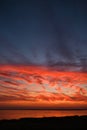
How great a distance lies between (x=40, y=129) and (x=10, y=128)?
261 centimetres

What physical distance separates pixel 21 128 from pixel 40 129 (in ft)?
5.43

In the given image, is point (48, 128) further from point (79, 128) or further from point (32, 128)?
point (79, 128)

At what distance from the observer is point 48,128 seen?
68.1 ft

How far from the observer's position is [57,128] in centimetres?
2095

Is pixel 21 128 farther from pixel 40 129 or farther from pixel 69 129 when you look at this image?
pixel 69 129

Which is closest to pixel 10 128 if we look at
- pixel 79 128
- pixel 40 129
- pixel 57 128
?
pixel 40 129

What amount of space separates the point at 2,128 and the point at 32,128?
260cm

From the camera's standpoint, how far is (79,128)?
21.0 m

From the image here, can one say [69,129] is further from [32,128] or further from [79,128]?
[32,128]

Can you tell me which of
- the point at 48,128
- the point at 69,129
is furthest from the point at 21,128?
the point at 69,129

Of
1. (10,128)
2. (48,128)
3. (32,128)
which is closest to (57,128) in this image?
(48,128)

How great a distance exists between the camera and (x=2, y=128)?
20.4 metres

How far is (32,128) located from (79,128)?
4184 mm

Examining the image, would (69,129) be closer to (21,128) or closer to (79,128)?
(79,128)
